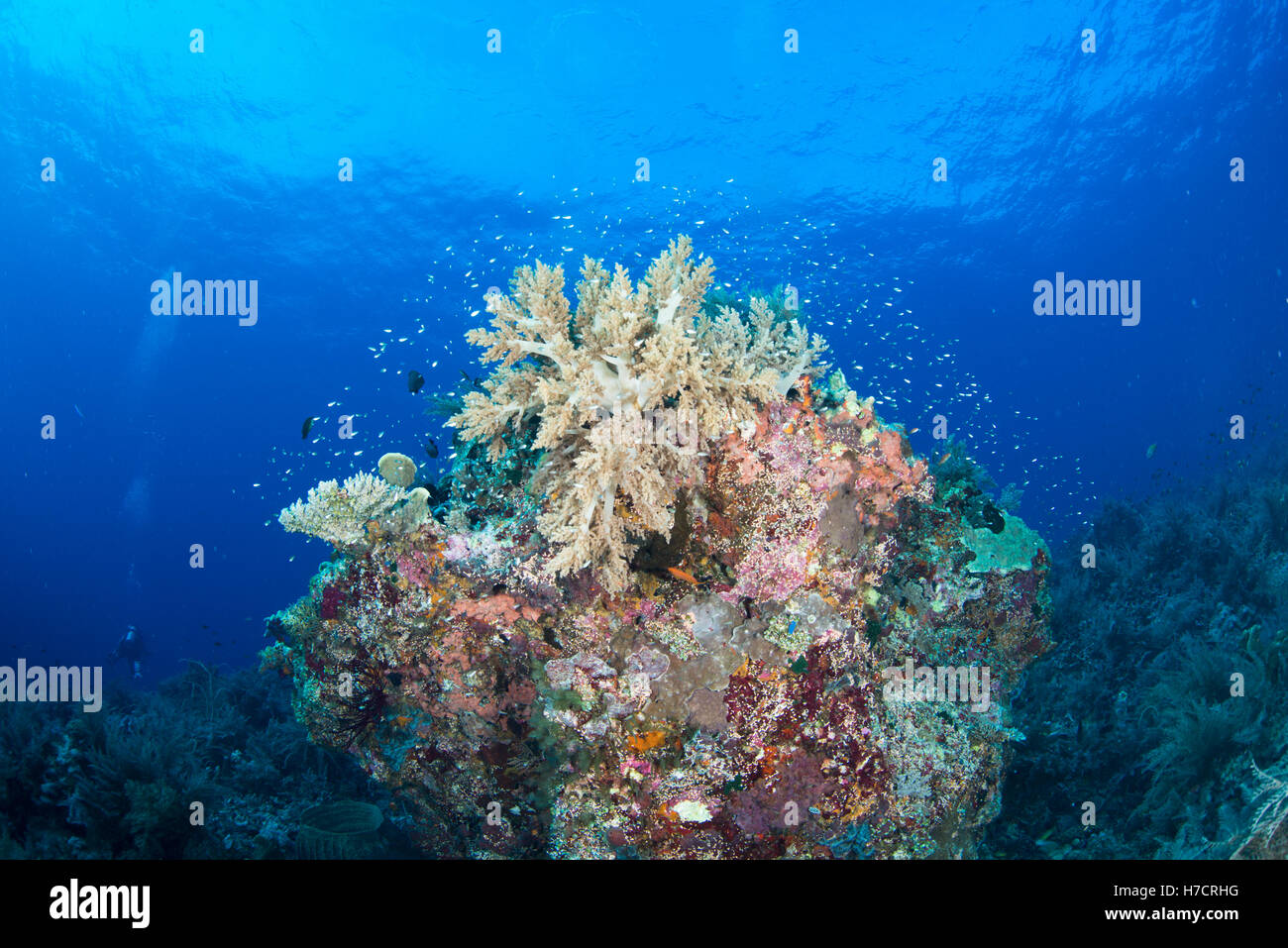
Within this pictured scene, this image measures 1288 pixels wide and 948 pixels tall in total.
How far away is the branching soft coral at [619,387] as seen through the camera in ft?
12.7

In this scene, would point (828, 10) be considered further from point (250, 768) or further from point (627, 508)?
point (250, 768)

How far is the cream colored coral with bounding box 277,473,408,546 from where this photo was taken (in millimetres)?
4742

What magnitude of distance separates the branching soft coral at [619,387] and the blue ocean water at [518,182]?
562 inches

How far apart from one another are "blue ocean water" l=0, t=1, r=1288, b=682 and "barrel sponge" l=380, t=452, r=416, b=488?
13464mm

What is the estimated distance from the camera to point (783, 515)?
4.21m
